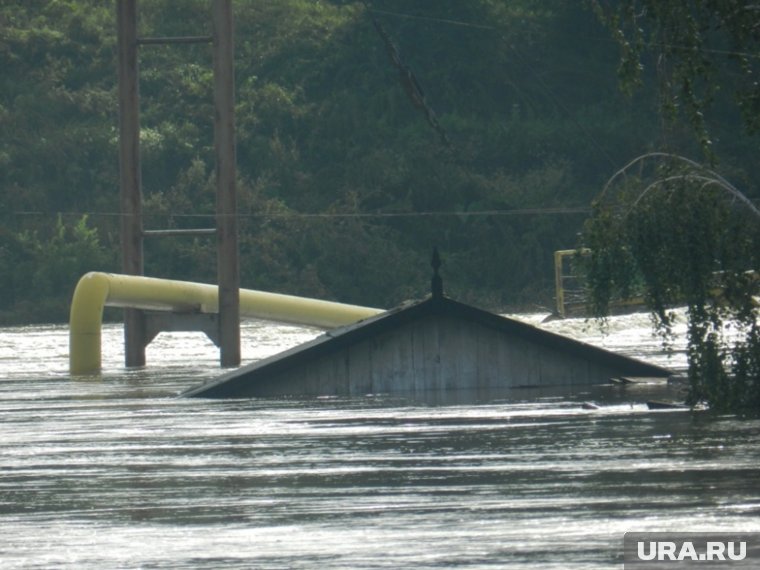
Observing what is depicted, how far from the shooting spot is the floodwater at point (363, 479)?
40.8 feet

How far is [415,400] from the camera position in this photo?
82.8 ft

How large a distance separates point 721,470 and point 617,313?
29.4 m

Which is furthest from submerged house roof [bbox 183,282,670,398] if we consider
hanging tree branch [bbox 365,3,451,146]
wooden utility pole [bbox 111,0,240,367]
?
hanging tree branch [bbox 365,3,451,146]

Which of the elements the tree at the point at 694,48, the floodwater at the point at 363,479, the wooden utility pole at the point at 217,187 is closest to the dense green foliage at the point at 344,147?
the wooden utility pole at the point at 217,187

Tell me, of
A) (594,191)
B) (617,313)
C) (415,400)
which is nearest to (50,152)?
(594,191)

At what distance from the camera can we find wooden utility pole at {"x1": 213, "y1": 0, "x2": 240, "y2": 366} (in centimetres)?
3203

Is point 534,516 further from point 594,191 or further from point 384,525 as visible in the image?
point 594,191

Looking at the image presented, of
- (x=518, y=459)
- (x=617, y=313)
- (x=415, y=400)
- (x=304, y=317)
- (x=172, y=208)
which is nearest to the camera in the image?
(x=518, y=459)

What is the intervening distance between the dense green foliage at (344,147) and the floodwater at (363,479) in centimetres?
3822

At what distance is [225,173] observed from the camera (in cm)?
3234

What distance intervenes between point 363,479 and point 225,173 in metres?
16.5

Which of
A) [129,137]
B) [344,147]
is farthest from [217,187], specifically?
[344,147]

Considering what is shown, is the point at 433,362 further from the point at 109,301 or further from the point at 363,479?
the point at 363,479

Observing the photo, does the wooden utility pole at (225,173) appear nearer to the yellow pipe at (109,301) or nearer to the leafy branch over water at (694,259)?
the yellow pipe at (109,301)
